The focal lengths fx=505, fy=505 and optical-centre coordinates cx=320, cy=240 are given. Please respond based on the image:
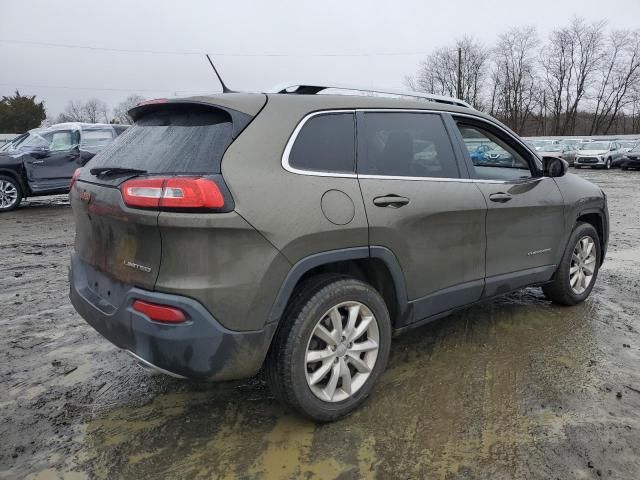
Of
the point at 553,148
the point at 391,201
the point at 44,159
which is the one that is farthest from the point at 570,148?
the point at 391,201

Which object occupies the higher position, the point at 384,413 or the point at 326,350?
the point at 326,350

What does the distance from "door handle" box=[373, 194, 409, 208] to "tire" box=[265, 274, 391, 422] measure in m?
0.45

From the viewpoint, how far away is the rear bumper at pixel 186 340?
224 centimetres

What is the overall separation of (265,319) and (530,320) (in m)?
2.69

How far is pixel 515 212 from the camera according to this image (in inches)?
143

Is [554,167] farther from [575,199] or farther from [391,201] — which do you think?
[391,201]

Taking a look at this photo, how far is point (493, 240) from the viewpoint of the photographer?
3.48 meters


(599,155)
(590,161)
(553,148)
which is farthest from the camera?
(553,148)

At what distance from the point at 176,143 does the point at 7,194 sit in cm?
1052

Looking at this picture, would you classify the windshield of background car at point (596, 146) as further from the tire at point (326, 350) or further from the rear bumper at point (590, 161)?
the tire at point (326, 350)

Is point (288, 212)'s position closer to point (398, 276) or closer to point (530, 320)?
point (398, 276)

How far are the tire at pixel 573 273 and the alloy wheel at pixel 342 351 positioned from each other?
2238 millimetres

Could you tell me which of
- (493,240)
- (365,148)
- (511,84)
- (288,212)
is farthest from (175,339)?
(511,84)

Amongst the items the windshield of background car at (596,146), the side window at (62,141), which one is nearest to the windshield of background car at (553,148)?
the windshield of background car at (596,146)
